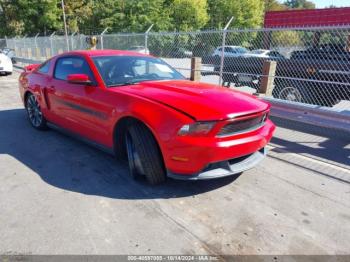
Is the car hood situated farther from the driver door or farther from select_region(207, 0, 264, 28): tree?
select_region(207, 0, 264, 28): tree

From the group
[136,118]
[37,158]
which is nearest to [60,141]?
[37,158]

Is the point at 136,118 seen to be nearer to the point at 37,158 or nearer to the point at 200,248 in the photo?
the point at 200,248

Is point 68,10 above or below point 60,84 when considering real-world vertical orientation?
above

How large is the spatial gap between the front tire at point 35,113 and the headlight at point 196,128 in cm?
346

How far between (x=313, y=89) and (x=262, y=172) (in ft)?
14.2

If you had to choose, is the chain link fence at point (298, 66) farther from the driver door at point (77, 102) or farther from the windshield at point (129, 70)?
the driver door at point (77, 102)

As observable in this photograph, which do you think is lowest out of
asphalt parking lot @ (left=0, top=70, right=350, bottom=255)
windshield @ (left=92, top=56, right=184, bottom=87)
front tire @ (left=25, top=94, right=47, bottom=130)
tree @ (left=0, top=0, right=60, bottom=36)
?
asphalt parking lot @ (left=0, top=70, right=350, bottom=255)

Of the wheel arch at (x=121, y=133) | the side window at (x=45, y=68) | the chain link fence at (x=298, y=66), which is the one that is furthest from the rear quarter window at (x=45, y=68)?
the chain link fence at (x=298, y=66)

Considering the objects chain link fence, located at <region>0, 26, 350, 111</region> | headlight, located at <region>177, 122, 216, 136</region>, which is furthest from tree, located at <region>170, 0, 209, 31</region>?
headlight, located at <region>177, 122, 216, 136</region>

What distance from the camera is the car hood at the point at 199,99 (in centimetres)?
297

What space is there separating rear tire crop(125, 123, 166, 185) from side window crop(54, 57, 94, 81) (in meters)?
1.20

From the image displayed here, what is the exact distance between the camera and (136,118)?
3.29 m

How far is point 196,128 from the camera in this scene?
2.90 m

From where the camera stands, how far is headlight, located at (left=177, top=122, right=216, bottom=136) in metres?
2.89
